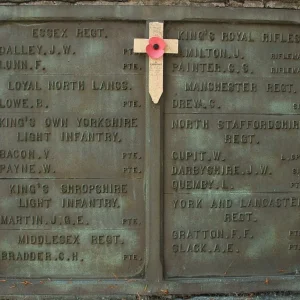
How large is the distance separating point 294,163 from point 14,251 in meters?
2.67

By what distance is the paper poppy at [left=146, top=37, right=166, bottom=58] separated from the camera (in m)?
3.90

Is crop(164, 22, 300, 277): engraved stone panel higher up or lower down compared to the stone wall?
lower down

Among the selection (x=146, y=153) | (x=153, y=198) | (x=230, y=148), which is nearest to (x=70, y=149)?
(x=146, y=153)

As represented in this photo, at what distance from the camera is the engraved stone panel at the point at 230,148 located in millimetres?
4023

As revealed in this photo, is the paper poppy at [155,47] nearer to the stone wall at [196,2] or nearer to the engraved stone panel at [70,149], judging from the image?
the engraved stone panel at [70,149]

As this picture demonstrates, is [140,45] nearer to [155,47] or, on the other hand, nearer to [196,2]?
[155,47]

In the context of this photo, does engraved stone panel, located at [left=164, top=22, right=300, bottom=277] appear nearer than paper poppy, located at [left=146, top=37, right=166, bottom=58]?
No

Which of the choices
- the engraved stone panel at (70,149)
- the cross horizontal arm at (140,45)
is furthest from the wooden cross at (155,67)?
the engraved stone panel at (70,149)

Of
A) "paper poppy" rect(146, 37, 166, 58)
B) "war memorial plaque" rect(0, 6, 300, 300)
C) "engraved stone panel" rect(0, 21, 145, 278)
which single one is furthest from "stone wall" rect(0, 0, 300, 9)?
"paper poppy" rect(146, 37, 166, 58)

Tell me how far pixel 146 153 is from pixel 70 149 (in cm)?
68

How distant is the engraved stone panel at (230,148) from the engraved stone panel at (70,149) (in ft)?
1.14

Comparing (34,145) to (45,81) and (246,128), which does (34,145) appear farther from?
(246,128)

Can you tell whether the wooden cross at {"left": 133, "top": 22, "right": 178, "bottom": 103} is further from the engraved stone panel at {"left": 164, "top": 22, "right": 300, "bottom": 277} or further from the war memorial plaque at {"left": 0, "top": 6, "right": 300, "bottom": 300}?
the engraved stone panel at {"left": 164, "top": 22, "right": 300, "bottom": 277}

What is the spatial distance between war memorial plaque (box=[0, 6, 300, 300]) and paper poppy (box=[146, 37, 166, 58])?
0.23ft
